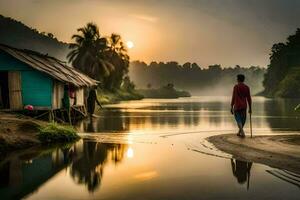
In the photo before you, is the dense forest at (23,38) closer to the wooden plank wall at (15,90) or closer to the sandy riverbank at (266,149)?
the wooden plank wall at (15,90)

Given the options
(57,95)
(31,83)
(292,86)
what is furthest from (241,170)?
(292,86)

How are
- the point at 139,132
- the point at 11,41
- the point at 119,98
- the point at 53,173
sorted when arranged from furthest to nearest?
the point at 11,41 < the point at 119,98 < the point at 139,132 < the point at 53,173

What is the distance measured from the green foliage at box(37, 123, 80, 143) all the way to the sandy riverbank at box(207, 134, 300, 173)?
549cm

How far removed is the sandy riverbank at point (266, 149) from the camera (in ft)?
37.7

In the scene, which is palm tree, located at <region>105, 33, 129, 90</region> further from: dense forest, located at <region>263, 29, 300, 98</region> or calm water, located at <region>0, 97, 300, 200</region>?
calm water, located at <region>0, 97, 300, 200</region>

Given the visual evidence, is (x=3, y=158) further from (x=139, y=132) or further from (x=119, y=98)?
(x=119, y=98)

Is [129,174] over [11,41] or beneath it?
beneath

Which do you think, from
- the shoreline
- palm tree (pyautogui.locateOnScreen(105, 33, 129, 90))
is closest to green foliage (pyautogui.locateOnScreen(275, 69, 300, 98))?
palm tree (pyautogui.locateOnScreen(105, 33, 129, 90))

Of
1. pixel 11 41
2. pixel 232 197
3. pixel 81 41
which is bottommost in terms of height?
pixel 232 197

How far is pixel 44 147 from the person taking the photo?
15.8m

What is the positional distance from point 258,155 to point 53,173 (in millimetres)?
5698

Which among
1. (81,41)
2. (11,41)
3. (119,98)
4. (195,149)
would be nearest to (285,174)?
(195,149)

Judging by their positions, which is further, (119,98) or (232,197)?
(119,98)

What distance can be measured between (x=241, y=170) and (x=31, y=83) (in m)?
18.1
